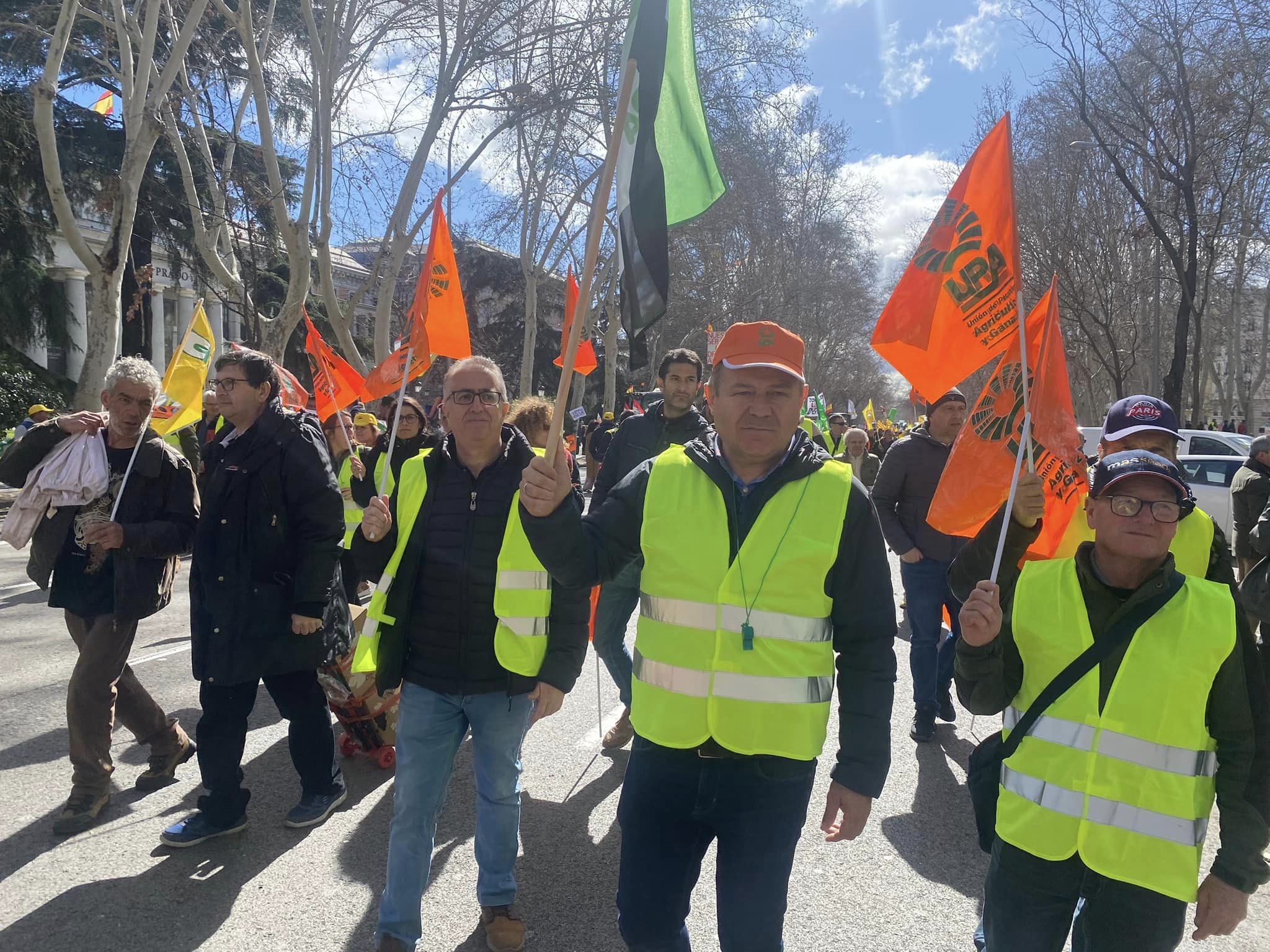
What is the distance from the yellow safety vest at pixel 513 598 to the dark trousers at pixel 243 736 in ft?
3.06

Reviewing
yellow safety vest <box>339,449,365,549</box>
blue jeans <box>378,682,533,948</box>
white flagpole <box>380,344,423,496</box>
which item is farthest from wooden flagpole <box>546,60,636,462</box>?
yellow safety vest <box>339,449,365,549</box>

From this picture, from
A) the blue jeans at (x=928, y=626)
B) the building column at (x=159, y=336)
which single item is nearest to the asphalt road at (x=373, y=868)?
the blue jeans at (x=928, y=626)

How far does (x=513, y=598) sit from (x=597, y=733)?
96.1 inches

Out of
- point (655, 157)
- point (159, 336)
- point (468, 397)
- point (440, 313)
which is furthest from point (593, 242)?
point (159, 336)

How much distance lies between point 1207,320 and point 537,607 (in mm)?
41361

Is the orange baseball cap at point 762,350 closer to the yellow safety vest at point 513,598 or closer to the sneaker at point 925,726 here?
the yellow safety vest at point 513,598

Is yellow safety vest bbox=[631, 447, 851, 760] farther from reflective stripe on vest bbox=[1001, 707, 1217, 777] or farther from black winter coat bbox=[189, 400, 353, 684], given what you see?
black winter coat bbox=[189, 400, 353, 684]

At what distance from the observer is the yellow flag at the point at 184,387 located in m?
5.18

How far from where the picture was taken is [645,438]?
4684 mm

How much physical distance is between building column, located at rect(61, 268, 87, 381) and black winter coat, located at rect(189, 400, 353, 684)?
25.5 m

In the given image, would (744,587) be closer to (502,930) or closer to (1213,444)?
(502,930)

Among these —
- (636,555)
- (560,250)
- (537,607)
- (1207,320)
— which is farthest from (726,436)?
(1207,320)

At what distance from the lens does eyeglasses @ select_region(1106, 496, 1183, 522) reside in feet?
6.82

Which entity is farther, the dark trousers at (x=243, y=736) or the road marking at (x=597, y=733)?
the road marking at (x=597, y=733)
